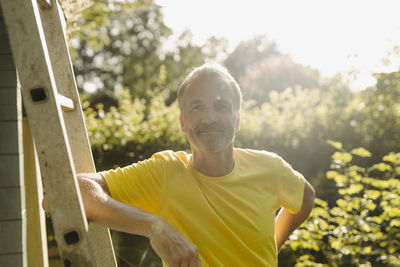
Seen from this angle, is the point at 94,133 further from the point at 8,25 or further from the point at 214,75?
the point at 8,25

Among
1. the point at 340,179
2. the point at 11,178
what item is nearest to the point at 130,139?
the point at 340,179

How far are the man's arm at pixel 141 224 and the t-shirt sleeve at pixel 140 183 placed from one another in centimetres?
15

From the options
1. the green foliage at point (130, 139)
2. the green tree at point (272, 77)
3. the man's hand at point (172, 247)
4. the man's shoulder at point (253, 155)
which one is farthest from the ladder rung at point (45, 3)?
the green tree at point (272, 77)

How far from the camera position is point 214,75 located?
173 cm

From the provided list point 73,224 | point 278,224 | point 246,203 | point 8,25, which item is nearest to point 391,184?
point 278,224

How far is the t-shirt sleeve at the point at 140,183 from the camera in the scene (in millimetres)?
1479

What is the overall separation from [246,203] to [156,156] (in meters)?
0.47

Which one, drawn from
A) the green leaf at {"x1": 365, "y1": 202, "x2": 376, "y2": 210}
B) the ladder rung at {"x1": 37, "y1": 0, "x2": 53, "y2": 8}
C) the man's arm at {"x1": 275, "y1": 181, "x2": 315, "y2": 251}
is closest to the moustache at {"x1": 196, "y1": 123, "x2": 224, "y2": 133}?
the man's arm at {"x1": 275, "y1": 181, "x2": 315, "y2": 251}

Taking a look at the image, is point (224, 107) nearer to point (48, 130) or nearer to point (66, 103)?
point (66, 103)

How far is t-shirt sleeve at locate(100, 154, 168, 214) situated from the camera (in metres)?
1.48

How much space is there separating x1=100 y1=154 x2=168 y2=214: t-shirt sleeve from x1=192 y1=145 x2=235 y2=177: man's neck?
0.16 metres

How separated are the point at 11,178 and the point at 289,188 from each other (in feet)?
4.38

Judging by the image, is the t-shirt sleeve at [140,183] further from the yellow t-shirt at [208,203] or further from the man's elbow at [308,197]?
the man's elbow at [308,197]

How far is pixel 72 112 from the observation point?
1.55 metres
